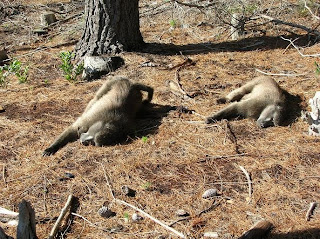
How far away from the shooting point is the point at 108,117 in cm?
515

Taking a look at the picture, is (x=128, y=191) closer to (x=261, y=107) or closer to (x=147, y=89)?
(x=147, y=89)

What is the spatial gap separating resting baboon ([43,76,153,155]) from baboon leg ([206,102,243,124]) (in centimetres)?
101

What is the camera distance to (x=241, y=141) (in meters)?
4.89

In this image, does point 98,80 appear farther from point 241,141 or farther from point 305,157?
point 305,157

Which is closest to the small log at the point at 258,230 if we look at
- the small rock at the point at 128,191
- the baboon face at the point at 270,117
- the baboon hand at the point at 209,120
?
the small rock at the point at 128,191

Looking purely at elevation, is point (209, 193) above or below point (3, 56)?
below

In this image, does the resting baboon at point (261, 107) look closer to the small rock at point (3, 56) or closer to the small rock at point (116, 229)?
the small rock at point (116, 229)

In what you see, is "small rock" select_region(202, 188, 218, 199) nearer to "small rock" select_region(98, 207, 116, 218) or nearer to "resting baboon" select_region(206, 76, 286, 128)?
"small rock" select_region(98, 207, 116, 218)

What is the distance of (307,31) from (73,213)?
234 inches

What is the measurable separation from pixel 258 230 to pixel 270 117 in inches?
83.9

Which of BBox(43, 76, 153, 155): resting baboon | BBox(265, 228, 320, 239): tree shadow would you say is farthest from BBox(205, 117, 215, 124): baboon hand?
BBox(265, 228, 320, 239): tree shadow

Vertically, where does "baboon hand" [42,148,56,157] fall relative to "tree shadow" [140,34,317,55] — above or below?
below

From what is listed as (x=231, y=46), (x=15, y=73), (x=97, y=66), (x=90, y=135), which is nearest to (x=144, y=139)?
(x=90, y=135)

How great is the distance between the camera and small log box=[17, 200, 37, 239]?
9.98 feet
